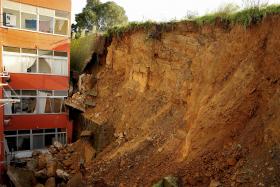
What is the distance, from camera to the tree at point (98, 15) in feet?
135

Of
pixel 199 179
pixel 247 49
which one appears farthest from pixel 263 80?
pixel 199 179

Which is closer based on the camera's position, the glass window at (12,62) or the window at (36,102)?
the glass window at (12,62)

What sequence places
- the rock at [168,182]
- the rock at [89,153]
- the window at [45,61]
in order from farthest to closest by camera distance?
1. the window at [45,61]
2. the rock at [89,153]
3. the rock at [168,182]

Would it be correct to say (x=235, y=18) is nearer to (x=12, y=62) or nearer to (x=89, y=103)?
(x=89, y=103)

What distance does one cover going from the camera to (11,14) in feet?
67.8

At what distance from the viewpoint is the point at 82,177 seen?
1653cm

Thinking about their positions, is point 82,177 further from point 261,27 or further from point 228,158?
point 261,27

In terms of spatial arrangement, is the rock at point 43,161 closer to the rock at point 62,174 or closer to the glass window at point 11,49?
the rock at point 62,174

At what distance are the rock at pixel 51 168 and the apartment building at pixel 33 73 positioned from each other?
2.97 metres

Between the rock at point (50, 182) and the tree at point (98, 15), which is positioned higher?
the tree at point (98, 15)

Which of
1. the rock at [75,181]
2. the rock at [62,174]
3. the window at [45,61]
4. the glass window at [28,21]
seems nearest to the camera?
the rock at [75,181]

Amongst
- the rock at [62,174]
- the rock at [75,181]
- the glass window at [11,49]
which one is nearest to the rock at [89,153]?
the rock at [62,174]

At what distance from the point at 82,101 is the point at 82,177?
586 centimetres

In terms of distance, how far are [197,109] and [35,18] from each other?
12.1 meters
